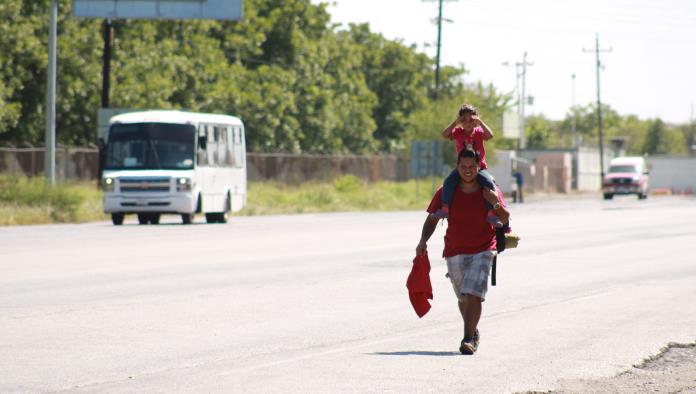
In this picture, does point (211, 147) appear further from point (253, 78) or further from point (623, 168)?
point (623, 168)

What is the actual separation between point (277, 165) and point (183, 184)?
37.2 meters

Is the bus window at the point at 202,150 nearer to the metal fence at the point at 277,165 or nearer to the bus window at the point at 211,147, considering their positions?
the bus window at the point at 211,147

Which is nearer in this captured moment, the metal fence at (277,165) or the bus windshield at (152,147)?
the bus windshield at (152,147)

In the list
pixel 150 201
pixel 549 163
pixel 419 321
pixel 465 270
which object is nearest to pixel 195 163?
pixel 150 201

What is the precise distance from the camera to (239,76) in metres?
76.1

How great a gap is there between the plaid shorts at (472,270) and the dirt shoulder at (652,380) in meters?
1.28

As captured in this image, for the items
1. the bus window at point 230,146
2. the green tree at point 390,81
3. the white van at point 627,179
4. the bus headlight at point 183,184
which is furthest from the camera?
the green tree at point 390,81

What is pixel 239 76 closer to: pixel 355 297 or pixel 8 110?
pixel 8 110

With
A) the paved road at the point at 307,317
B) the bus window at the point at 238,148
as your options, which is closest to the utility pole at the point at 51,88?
the bus window at the point at 238,148

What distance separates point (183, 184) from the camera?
36.5 m

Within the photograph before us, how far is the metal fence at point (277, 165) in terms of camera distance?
56.5 metres

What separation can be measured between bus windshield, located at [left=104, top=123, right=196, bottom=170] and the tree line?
17.5 m

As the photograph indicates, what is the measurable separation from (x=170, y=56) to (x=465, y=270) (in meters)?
57.6

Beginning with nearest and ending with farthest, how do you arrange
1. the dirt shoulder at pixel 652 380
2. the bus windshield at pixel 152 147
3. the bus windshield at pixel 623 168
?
the dirt shoulder at pixel 652 380 < the bus windshield at pixel 152 147 < the bus windshield at pixel 623 168
